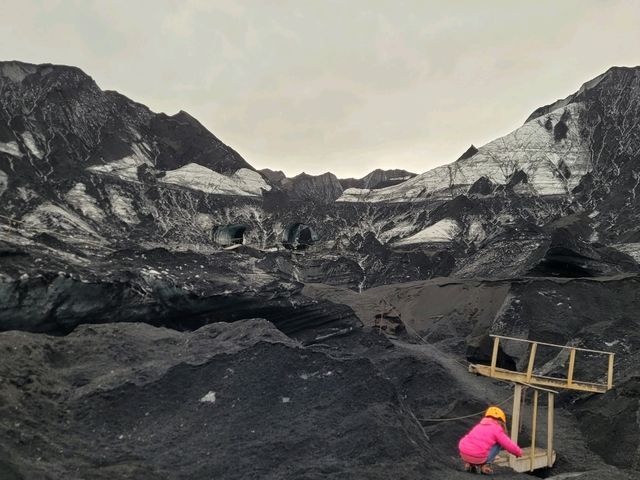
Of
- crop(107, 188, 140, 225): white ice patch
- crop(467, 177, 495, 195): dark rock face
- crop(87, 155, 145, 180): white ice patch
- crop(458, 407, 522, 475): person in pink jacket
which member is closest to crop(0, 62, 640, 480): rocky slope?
crop(458, 407, 522, 475): person in pink jacket

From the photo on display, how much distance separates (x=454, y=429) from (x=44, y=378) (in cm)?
650

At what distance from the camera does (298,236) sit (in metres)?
51.7

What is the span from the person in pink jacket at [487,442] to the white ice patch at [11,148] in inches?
1939

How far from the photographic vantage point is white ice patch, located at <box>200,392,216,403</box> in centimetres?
773

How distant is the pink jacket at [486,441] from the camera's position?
6055mm

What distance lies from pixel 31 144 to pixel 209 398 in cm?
4967

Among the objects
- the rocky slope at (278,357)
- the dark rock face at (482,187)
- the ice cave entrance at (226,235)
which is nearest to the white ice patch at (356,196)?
the dark rock face at (482,187)

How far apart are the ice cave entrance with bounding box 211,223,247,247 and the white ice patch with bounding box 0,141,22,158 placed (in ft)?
57.2

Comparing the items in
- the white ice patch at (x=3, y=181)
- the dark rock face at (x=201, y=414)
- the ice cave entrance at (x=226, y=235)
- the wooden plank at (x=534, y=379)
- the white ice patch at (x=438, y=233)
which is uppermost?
the white ice patch at (x=3, y=181)

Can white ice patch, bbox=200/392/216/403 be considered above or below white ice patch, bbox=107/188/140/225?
below

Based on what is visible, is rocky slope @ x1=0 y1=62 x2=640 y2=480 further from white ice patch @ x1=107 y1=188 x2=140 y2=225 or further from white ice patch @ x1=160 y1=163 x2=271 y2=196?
white ice patch @ x1=160 y1=163 x2=271 y2=196

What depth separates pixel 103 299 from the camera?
11547mm

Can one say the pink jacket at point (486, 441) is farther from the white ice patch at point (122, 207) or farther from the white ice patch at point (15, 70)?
the white ice patch at point (15, 70)

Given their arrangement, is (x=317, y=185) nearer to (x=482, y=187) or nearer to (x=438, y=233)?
(x=482, y=187)
